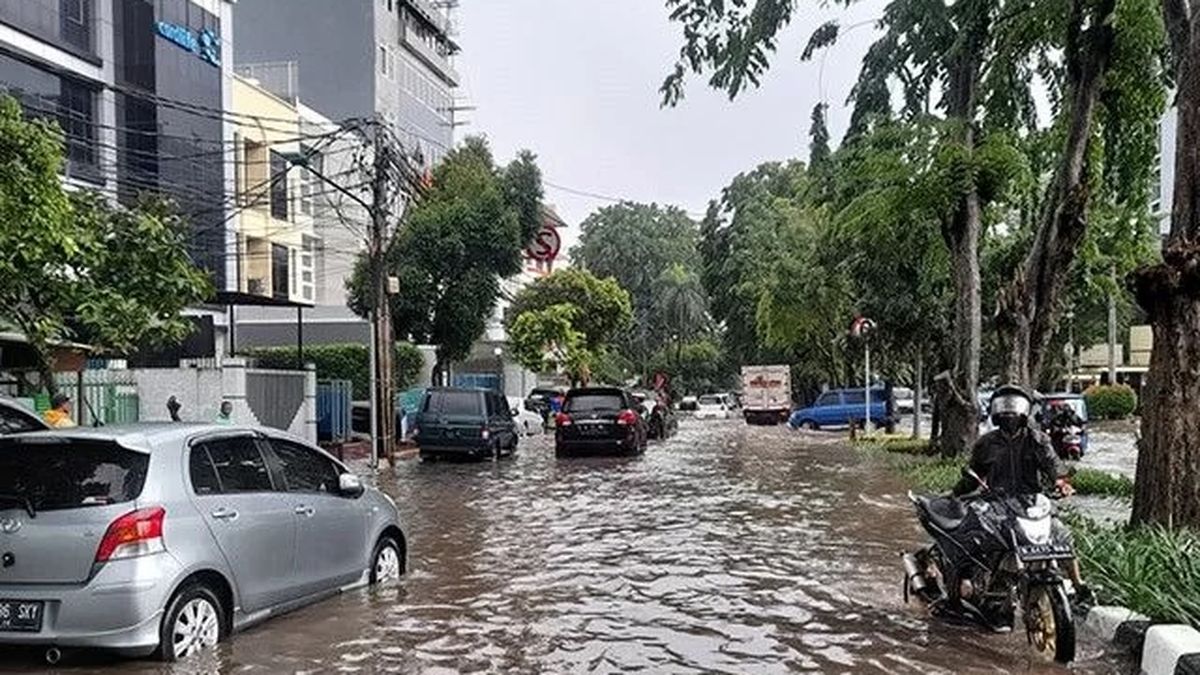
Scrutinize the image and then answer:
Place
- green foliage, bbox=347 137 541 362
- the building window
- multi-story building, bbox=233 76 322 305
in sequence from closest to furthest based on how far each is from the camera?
green foliage, bbox=347 137 541 362, multi-story building, bbox=233 76 322 305, the building window

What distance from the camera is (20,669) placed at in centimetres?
695

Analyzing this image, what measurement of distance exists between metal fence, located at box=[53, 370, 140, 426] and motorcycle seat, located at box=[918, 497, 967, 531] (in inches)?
598

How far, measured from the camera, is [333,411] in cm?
2666

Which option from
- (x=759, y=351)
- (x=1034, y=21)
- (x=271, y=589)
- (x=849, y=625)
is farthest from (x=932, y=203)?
(x=759, y=351)

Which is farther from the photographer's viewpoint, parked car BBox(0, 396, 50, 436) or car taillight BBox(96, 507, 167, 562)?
parked car BBox(0, 396, 50, 436)

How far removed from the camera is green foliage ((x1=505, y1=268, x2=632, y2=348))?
51.9m

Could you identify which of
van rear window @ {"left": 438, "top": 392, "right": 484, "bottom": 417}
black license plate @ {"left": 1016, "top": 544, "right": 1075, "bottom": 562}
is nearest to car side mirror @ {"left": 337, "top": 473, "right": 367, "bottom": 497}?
black license plate @ {"left": 1016, "top": 544, "right": 1075, "bottom": 562}

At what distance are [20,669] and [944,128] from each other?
53.5ft

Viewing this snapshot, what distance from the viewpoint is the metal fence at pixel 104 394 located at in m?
19.5

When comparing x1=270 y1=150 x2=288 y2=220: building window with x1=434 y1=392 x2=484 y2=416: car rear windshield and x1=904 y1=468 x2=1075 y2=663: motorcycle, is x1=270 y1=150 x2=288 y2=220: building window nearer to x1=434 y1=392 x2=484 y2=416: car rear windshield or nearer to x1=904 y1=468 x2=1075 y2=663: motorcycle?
x1=434 y1=392 x2=484 y2=416: car rear windshield

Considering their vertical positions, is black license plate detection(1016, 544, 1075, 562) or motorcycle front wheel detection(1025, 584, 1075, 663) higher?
black license plate detection(1016, 544, 1075, 562)

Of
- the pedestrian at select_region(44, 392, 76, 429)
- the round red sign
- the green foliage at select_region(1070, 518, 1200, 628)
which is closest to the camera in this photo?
the green foliage at select_region(1070, 518, 1200, 628)

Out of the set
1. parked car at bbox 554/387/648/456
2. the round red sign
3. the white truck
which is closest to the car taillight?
parked car at bbox 554/387/648/456

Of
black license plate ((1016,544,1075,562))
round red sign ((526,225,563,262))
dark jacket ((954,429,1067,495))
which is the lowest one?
black license plate ((1016,544,1075,562))
